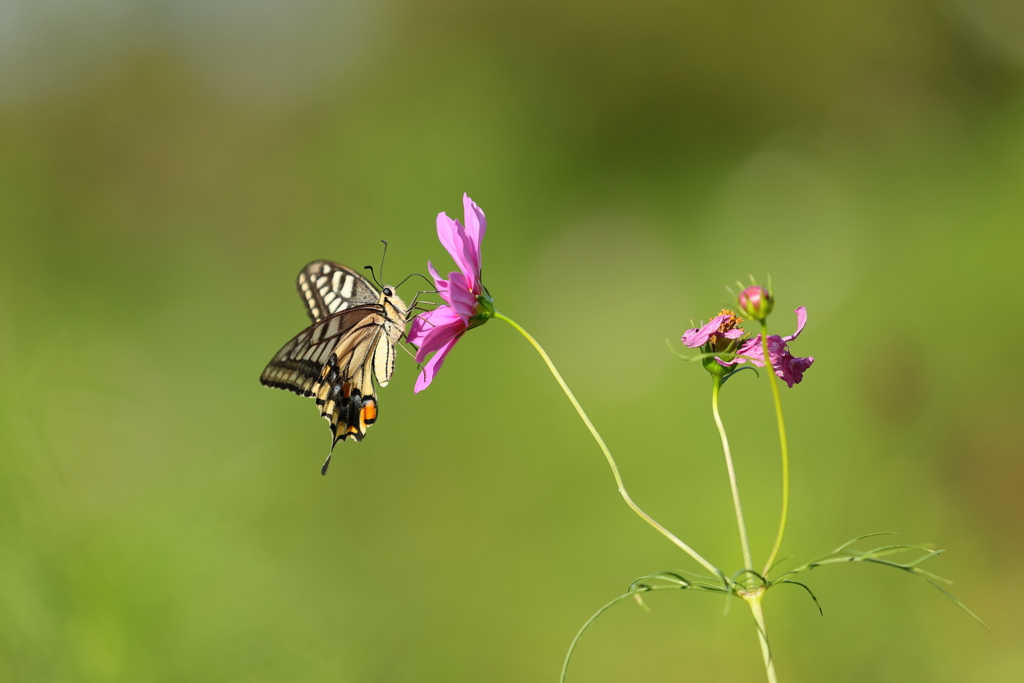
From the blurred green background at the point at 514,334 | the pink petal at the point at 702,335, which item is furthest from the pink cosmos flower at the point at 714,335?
the blurred green background at the point at 514,334

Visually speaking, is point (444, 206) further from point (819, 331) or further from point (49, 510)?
point (49, 510)

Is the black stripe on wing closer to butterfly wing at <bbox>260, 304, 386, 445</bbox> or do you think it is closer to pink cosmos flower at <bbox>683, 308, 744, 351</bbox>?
butterfly wing at <bbox>260, 304, 386, 445</bbox>

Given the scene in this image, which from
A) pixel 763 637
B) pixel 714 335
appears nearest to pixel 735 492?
pixel 763 637

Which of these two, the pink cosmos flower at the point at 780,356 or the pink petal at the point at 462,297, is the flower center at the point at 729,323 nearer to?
the pink cosmos flower at the point at 780,356

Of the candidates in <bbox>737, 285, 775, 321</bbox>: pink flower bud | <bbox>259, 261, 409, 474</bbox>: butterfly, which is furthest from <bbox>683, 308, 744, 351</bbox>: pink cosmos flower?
<bbox>259, 261, 409, 474</bbox>: butterfly

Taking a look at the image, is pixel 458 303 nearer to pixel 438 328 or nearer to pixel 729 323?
pixel 438 328

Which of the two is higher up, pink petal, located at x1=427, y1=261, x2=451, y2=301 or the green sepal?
pink petal, located at x1=427, y1=261, x2=451, y2=301
